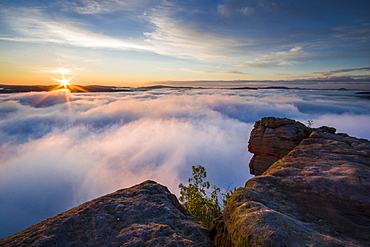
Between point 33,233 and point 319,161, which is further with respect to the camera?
point 319,161

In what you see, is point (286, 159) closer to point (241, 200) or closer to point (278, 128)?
point (241, 200)

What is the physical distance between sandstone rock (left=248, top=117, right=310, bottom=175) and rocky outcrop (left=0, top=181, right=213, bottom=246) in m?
21.7

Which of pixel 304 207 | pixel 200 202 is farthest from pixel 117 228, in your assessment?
pixel 200 202

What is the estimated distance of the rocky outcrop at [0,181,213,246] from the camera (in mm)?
5660

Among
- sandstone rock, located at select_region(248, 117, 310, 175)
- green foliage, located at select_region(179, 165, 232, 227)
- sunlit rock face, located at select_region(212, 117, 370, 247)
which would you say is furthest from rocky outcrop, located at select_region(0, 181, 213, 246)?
sandstone rock, located at select_region(248, 117, 310, 175)

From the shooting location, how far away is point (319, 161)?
11805mm

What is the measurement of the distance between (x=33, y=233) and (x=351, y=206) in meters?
12.6

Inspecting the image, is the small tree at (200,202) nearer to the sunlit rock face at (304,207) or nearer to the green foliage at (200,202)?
the green foliage at (200,202)

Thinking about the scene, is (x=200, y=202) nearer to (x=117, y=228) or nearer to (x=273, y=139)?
(x=117, y=228)

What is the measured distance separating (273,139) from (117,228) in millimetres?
24926

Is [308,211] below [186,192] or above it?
above

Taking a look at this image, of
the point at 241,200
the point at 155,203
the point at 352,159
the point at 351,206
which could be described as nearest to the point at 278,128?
the point at 352,159

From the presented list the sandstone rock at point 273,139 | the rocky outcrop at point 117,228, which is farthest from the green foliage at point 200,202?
the sandstone rock at point 273,139

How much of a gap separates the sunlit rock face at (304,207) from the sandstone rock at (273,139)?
38.0 ft
